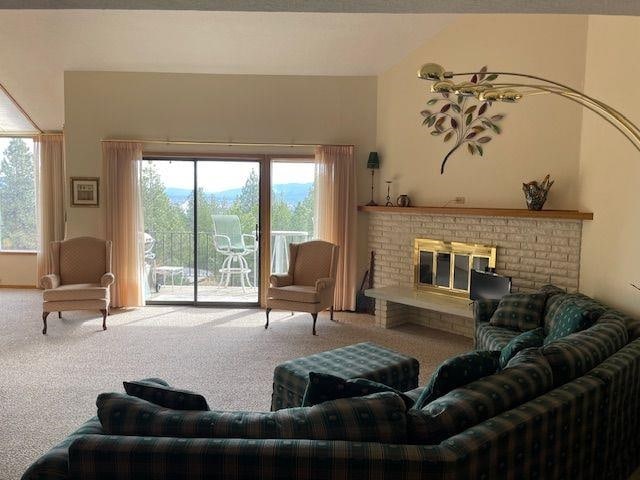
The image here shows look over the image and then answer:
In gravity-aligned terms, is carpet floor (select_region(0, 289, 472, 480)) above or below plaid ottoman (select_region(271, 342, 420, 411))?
below

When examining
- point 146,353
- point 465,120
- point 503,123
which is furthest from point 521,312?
point 146,353

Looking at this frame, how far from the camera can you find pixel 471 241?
5.61 meters

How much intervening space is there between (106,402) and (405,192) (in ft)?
16.6

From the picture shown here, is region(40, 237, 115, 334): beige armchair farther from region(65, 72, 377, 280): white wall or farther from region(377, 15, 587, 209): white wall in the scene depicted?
region(377, 15, 587, 209): white wall

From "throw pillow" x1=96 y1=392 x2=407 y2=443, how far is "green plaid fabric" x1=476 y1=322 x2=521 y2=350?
91.6 inches

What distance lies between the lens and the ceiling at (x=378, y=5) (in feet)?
7.39

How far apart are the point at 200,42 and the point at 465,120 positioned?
3.14 m

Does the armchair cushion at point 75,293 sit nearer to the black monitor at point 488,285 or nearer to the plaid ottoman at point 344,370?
the plaid ottoman at point 344,370

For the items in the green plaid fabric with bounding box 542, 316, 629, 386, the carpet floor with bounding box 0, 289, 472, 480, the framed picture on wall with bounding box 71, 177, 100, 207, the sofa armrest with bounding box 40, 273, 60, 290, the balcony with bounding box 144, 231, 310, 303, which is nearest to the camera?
the green plaid fabric with bounding box 542, 316, 629, 386

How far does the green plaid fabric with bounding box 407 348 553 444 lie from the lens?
6.07 feet

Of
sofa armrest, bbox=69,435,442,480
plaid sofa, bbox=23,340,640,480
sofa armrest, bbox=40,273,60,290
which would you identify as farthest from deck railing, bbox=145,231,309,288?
sofa armrest, bbox=69,435,442,480

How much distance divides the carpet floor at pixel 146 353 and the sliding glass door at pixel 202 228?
0.39 m

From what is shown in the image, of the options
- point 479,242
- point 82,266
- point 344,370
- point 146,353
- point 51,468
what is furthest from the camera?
point 82,266

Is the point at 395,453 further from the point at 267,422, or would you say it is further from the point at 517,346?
the point at 517,346
